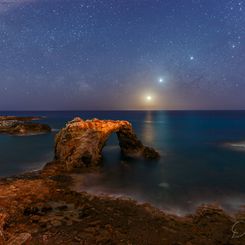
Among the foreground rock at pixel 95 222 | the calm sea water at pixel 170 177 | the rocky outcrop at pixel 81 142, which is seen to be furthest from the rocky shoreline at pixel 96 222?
the rocky outcrop at pixel 81 142

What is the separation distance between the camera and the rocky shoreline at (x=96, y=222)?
1116 centimetres

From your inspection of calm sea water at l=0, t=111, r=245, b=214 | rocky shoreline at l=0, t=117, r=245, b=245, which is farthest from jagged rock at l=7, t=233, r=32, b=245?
calm sea water at l=0, t=111, r=245, b=214

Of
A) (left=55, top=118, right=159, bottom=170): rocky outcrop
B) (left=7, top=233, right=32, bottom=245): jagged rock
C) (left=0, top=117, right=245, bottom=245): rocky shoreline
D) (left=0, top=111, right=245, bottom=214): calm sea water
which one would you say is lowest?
(left=0, top=111, right=245, bottom=214): calm sea water

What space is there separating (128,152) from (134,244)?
70.3ft

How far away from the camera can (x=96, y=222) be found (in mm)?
12805

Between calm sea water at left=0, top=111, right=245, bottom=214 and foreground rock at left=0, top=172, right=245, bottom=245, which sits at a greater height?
foreground rock at left=0, top=172, right=245, bottom=245

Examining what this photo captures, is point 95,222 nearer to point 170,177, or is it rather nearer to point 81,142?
point 170,177

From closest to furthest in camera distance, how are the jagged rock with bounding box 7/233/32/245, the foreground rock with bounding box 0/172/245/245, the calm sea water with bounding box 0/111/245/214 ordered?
1. the jagged rock with bounding box 7/233/32/245
2. the foreground rock with bounding box 0/172/245/245
3. the calm sea water with bounding box 0/111/245/214

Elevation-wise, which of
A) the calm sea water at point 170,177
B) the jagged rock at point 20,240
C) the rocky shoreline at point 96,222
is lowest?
the calm sea water at point 170,177

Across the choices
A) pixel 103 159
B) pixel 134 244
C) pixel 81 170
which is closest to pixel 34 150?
pixel 103 159

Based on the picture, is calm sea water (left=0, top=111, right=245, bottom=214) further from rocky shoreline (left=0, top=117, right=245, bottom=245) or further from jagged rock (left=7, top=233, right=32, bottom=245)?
jagged rock (left=7, top=233, right=32, bottom=245)

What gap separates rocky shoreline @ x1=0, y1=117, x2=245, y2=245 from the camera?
36.6 ft

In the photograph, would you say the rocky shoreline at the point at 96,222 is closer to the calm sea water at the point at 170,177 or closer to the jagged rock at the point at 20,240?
the jagged rock at the point at 20,240

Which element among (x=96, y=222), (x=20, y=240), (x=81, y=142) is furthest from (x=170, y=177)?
(x=20, y=240)
